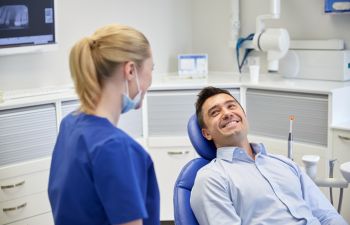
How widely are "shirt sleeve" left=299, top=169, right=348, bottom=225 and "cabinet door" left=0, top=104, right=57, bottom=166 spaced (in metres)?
1.42

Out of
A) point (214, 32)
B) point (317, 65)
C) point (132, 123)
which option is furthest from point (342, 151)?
point (214, 32)

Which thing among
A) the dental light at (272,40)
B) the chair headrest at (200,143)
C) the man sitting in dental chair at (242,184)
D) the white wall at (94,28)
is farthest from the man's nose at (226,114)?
the white wall at (94,28)

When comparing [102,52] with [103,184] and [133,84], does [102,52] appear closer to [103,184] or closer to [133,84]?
[133,84]

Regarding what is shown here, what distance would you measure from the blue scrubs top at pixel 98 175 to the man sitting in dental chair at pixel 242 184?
621 millimetres

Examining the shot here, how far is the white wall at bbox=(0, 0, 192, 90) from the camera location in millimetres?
3375

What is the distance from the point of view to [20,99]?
3031 millimetres

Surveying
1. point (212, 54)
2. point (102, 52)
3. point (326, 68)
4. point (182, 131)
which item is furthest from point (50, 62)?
point (102, 52)

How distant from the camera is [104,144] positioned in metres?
1.38

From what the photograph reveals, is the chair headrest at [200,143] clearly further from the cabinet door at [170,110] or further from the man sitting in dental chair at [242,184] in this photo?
the cabinet door at [170,110]

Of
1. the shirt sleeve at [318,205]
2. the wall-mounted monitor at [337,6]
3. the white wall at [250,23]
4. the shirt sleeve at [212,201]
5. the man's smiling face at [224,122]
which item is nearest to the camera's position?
the shirt sleeve at [212,201]

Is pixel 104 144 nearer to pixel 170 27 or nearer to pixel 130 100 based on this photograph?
pixel 130 100

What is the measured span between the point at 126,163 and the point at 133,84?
0.74 feet

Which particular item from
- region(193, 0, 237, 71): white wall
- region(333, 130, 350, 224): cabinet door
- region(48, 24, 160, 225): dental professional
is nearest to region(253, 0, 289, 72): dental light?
region(193, 0, 237, 71): white wall

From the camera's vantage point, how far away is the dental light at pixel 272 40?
3447mm
